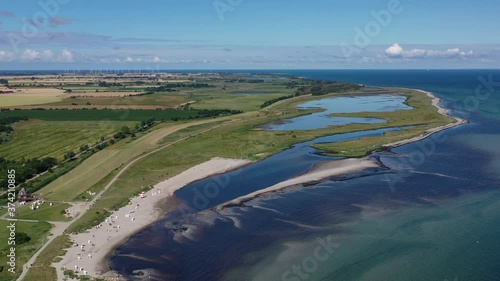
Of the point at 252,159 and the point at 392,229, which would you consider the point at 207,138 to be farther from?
the point at 392,229

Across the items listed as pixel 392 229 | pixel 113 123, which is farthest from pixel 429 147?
pixel 113 123

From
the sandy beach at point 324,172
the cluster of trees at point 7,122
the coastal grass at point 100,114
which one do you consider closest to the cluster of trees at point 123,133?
the coastal grass at point 100,114

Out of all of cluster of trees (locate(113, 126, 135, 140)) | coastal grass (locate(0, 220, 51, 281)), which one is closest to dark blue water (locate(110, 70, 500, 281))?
coastal grass (locate(0, 220, 51, 281))

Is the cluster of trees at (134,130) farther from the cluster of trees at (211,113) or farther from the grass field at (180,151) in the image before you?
the cluster of trees at (211,113)

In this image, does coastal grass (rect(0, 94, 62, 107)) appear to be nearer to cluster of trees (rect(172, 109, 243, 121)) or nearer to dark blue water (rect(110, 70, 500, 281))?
cluster of trees (rect(172, 109, 243, 121))

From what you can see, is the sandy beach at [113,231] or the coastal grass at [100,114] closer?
the sandy beach at [113,231]

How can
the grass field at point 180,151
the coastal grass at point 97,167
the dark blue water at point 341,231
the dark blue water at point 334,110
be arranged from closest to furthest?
the dark blue water at point 341,231
the grass field at point 180,151
the coastal grass at point 97,167
the dark blue water at point 334,110
